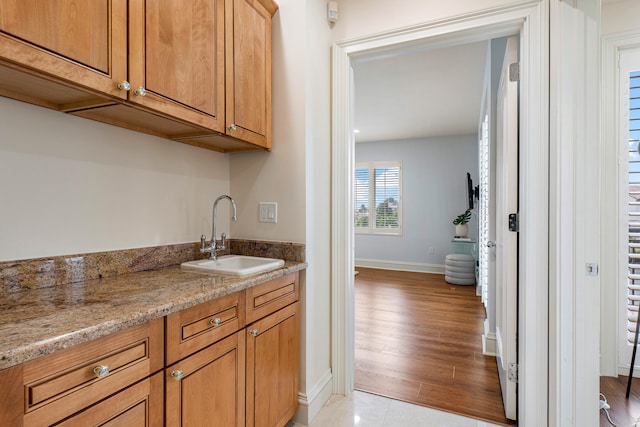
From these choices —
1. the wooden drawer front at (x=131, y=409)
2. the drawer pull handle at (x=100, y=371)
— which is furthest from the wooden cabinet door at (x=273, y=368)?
the drawer pull handle at (x=100, y=371)

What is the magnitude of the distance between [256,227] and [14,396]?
1.34m

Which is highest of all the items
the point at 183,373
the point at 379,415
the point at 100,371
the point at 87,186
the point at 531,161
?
the point at 531,161

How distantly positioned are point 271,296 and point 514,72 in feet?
5.73

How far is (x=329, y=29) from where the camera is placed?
6.88 ft

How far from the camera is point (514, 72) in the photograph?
178cm

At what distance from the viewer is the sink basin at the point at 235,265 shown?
1444 millimetres

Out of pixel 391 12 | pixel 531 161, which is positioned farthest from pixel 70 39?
pixel 531 161

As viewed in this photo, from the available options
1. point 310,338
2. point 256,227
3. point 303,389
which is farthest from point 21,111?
point 303,389

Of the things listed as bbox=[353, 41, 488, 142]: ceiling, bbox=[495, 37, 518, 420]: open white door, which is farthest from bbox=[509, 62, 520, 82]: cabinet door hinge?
bbox=[353, 41, 488, 142]: ceiling

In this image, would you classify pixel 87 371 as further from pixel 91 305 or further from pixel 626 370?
pixel 626 370

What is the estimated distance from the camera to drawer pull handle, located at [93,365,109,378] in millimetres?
823

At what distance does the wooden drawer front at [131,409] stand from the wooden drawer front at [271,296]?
46cm

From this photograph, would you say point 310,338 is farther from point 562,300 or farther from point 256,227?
point 562,300

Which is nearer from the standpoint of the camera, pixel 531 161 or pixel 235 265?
pixel 531 161
